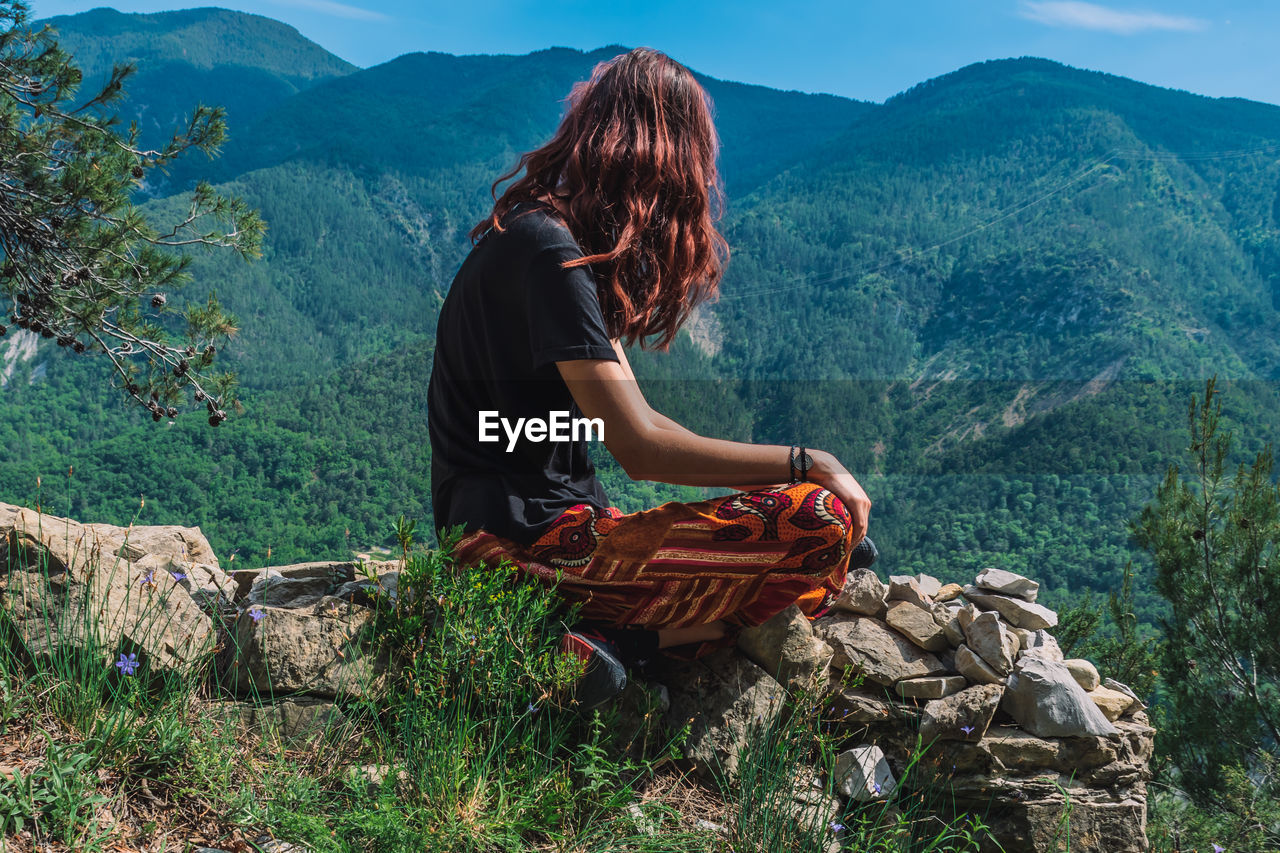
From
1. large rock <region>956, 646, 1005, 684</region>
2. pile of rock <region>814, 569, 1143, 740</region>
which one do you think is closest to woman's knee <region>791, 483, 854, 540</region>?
pile of rock <region>814, 569, 1143, 740</region>

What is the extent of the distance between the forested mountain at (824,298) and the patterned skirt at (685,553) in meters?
1.17

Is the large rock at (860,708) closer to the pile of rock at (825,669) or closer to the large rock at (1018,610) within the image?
the pile of rock at (825,669)

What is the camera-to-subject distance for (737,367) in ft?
240

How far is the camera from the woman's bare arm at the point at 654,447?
1729 mm

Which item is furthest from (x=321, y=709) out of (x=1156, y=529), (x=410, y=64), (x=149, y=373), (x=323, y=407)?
(x=410, y=64)

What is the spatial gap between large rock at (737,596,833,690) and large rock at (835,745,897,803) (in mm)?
244

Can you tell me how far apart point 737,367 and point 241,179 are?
52.7 m

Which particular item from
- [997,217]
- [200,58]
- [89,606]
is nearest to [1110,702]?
[89,606]

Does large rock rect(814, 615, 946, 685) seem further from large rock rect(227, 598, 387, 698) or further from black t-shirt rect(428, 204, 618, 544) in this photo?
large rock rect(227, 598, 387, 698)

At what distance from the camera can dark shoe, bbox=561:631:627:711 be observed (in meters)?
1.87

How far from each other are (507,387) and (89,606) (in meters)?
1.05

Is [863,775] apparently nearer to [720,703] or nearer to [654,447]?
[720,703]

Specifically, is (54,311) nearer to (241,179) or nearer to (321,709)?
(321,709)

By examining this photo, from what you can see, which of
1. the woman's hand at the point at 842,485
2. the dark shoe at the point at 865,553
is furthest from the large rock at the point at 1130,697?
the woman's hand at the point at 842,485
